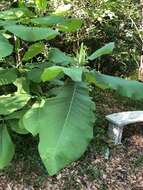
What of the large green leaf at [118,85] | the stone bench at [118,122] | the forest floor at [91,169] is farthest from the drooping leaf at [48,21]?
the stone bench at [118,122]

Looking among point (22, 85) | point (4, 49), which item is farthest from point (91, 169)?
point (4, 49)

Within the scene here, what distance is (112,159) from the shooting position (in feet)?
14.0

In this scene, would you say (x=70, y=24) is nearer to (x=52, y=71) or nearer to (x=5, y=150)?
(x=52, y=71)

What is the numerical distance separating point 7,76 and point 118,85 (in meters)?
0.78

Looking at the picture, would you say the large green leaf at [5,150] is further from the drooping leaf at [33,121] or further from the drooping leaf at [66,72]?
the drooping leaf at [66,72]

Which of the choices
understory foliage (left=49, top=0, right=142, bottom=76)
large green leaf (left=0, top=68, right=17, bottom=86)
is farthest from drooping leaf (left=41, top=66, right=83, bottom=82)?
understory foliage (left=49, top=0, right=142, bottom=76)

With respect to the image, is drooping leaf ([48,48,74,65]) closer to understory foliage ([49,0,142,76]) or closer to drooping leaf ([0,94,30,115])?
drooping leaf ([0,94,30,115])

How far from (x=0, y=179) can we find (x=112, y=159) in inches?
43.8

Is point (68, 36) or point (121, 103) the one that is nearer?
point (121, 103)

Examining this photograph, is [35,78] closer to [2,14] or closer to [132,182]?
[2,14]

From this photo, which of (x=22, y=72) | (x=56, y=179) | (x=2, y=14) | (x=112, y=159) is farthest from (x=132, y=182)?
(x=2, y=14)

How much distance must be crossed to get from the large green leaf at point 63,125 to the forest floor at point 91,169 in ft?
4.61

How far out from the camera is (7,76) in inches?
114

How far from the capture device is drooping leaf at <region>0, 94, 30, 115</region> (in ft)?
9.05
